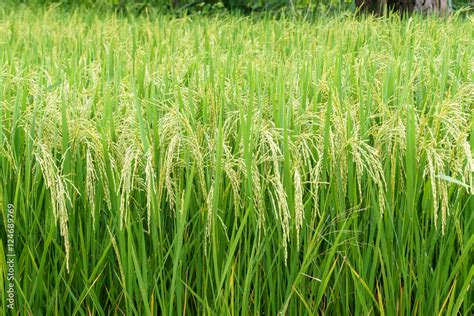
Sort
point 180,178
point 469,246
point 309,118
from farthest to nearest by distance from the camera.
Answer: point 309,118 < point 180,178 < point 469,246

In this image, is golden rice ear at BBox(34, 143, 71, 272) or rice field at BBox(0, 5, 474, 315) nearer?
golden rice ear at BBox(34, 143, 71, 272)

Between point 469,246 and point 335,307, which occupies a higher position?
point 469,246

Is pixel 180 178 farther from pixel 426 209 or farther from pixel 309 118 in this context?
pixel 426 209

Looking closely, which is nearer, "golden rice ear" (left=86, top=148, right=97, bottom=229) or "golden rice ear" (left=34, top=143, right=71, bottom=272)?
"golden rice ear" (left=34, top=143, right=71, bottom=272)

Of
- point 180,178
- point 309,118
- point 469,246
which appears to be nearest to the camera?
point 469,246

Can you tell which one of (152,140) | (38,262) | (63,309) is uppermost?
(152,140)

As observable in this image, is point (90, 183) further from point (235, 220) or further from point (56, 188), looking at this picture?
point (235, 220)

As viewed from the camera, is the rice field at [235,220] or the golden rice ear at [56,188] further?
the rice field at [235,220]

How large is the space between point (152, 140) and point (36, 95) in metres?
0.40

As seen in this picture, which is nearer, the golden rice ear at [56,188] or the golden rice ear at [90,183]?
the golden rice ear at [56,188]

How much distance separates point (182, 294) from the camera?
1.55m

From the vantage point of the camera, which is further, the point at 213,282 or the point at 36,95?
the point at 36,95

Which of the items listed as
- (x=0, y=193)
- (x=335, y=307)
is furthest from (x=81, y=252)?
(x=335, y=307)

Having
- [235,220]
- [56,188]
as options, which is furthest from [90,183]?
[235,220]
